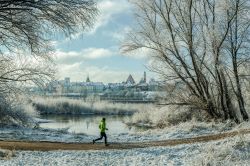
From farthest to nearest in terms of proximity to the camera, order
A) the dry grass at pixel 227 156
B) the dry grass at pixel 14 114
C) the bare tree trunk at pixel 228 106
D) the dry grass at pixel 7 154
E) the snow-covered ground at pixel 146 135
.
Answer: the dry grass at pixel 14 114, the bare tree trunk at pixel 228 106, the snow-covered ground at pixel 146 135, the dry grass at pixel 7 154, the dry grass at pixel 227 156

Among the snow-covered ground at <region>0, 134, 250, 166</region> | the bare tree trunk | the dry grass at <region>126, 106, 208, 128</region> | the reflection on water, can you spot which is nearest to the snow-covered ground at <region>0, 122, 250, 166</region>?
the snow-covered ground at <region>0, 134, 250, 166</region>

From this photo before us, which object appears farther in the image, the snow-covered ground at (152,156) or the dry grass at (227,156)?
the snow-covered ground at (152,156)

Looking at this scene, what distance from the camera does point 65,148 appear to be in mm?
22328

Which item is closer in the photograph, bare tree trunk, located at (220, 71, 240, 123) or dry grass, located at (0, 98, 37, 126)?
bare tree trunk, located at (220, 71, 240, 123)

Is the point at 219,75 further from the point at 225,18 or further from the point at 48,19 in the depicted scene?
the point at 48,19

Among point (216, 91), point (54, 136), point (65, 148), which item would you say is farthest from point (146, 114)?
point (65, 148)

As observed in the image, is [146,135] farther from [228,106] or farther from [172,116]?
[172,116]

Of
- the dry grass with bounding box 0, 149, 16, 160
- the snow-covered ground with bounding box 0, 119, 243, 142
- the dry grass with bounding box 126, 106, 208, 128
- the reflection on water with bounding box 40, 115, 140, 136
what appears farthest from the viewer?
the reflection on water with bounding box 40, 115, 140, 136

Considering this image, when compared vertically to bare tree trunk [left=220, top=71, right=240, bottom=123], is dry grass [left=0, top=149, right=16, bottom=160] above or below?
below

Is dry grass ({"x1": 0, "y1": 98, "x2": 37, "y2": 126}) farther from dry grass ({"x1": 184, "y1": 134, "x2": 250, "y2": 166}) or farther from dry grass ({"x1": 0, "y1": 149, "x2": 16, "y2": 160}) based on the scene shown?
dry grass ({"x1": 184, "y1": 134, "x2": 250, "y2": 166})

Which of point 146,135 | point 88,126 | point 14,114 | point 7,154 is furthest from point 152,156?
point 88,126

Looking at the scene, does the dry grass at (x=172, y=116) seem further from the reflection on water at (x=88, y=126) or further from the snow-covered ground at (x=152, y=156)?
the snow-covered ground at (x=152, y=156)

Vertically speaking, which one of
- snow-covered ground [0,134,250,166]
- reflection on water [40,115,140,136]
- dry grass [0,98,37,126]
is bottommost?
reflection on water [40,115,140,136]

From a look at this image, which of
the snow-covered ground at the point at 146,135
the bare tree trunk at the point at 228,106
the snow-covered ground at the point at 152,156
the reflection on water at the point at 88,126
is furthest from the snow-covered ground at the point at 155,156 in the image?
the reflection on water at the point at 88,126
